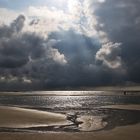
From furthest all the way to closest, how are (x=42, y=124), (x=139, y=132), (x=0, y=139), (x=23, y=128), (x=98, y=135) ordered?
(x=42, y=124), (x=23, y=128), (x=139, y=132), (x=98, y=135), (x=0, y=139)

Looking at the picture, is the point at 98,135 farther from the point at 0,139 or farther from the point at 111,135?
the point at 0,139

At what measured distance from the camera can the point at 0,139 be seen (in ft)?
77.5

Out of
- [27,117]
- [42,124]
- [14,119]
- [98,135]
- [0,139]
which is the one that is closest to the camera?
[0,139]

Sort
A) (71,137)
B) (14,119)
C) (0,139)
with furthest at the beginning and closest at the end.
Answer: (14,119) < (71,137) < (0,139)

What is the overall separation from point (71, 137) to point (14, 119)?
44.5 feet

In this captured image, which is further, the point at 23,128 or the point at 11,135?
the point at 23,128

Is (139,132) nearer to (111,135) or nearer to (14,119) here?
(111,135)

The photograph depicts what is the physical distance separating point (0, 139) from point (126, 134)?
1114 cm

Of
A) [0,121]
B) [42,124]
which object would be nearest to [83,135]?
[42,124]

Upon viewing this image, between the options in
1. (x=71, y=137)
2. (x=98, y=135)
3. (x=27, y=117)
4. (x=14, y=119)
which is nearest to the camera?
(x=71, y=137)

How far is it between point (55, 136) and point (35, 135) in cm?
169

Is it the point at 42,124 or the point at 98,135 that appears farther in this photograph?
the point at 42,124

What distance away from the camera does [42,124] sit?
114 ft

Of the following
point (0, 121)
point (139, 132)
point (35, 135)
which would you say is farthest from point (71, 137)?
point (0, 121)
